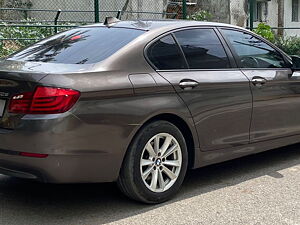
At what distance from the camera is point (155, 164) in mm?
4402

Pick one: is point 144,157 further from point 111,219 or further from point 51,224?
point 51,224

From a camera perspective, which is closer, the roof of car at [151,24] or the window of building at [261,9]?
the roof of car at [151,24]

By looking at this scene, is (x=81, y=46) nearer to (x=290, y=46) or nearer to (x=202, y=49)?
(x=202, y=49)

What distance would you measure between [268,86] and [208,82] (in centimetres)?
95

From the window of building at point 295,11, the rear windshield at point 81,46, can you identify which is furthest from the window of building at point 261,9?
the rear windshield at point 81,46

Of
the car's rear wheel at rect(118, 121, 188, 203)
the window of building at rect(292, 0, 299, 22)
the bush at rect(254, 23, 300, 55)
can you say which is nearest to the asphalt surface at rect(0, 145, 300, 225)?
the car's rear wheel at rect(118, 121, 188, 203)

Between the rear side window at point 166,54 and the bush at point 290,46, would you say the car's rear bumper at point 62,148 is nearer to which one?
the rear side window at point 166,54

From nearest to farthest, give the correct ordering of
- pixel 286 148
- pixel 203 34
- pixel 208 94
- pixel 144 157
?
pixel 144 157, pixel 208 94, pixel 203 34, pixel 286 148

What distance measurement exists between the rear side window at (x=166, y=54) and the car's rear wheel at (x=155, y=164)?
0.56 metres

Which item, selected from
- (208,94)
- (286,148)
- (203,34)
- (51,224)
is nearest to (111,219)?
(51,224)

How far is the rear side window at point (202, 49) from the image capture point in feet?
15.9

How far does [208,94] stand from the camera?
188 inches

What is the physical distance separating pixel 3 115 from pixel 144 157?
4.09ft

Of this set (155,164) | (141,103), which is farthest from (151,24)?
(155,164)
